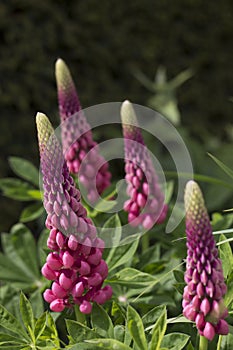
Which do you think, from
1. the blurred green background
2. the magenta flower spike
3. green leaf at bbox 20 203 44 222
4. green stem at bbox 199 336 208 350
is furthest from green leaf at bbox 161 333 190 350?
the blurred green background

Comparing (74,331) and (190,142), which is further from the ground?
(190,142)

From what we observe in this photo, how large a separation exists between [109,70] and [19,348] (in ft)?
6.30

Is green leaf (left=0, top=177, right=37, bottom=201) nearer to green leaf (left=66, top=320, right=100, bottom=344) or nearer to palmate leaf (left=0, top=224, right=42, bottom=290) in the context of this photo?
palmate leaf (left=0, top=224, right=42, bottom=290)

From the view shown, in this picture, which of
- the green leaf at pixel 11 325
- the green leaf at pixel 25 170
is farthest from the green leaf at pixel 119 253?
the green leaf at pixel 25 170

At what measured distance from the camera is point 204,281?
101 centimetres

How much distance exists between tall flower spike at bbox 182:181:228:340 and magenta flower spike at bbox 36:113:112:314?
0.59 feet

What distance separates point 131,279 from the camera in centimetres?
127

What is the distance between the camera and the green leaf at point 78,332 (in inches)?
42.4

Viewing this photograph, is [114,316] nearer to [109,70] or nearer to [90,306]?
[90,306]

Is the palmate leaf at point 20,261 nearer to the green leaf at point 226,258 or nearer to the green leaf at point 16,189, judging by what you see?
the green leaf at point 16,189

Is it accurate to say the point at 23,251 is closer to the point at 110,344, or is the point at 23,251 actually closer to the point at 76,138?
the point at 76,138

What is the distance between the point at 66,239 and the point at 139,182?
1.17 feet

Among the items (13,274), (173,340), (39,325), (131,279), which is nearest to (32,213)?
(13,274)

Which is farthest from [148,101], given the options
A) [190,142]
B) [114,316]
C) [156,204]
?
[114,316]
